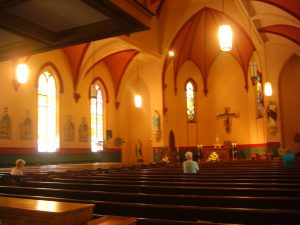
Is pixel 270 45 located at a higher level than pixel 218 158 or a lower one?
higher

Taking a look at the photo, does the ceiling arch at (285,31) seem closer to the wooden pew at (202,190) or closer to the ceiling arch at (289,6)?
the ceiling arch at (289,6)

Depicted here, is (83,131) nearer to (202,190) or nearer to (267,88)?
(267,88)

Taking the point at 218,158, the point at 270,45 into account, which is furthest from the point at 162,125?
the point at 270,45

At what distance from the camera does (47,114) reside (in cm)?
1808

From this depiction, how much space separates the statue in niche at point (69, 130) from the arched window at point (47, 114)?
2.05 feet

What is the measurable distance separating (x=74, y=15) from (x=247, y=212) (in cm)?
270

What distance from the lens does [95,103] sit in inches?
853

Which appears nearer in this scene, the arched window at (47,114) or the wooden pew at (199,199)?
the wooden pew at (199,199)

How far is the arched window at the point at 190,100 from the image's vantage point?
2502cm

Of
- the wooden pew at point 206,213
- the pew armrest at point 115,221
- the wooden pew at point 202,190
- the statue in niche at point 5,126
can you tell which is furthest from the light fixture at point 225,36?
the statue in niche at point 5,126

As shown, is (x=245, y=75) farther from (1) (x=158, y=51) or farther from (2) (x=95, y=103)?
(2) (x=95, y=103)

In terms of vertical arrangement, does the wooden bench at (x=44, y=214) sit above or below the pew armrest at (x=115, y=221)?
above

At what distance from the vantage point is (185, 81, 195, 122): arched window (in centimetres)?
2502

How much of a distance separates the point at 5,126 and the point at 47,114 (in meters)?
3.04
